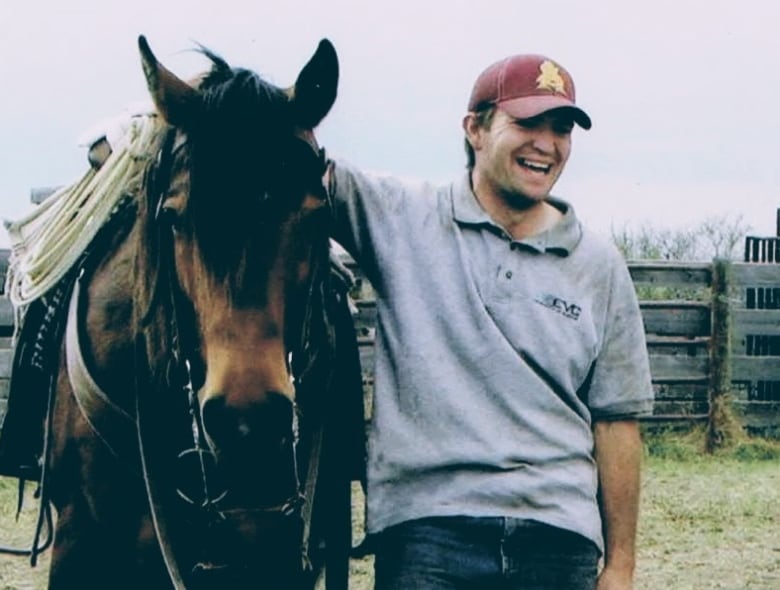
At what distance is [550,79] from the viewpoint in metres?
3.17

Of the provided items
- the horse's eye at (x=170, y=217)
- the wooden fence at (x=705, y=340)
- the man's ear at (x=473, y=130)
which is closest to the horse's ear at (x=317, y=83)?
the horse's eye at (x=170, y=217)

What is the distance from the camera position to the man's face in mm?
3137

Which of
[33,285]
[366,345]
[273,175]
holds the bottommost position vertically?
[366,345]

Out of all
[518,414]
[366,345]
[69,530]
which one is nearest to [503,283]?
[518,414]

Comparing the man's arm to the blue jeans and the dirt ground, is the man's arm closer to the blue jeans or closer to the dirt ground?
the blue jeans

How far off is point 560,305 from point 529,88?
51 cm

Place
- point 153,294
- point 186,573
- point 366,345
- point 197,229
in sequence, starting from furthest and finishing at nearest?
point 366,345, point 186,573, point 153,294, point 197,229

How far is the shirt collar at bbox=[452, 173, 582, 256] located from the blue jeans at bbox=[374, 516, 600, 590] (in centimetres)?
63

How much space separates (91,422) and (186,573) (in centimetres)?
44

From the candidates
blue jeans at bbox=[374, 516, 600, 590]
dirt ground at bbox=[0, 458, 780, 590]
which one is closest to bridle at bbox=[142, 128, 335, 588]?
blue jeans at bbox=[374, 516, 600, 590]

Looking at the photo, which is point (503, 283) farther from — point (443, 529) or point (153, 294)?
point (153, 294)

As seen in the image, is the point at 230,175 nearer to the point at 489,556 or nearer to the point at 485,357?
the point at 485,357

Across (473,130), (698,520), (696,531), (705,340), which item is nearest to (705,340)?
(705,340)

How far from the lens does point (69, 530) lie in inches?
135
